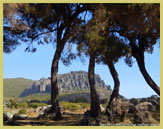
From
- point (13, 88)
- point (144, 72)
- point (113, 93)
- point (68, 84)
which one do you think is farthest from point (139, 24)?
point (13, 88)

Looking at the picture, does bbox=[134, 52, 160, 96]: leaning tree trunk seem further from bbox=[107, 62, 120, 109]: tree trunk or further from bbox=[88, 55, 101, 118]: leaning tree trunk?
bbox=[88, 55, 101, 118]: leaning tree trunk

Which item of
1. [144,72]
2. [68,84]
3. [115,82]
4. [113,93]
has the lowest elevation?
[113,93]

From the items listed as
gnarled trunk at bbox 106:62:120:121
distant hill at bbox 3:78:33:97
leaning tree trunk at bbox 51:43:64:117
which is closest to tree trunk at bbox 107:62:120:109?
gnarled trunk at bbox 106:62:120:121

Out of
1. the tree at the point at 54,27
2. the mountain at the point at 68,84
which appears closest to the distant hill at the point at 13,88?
the mountain at the point at 68,84

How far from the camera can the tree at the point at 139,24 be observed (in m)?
6.17

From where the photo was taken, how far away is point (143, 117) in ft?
25.8

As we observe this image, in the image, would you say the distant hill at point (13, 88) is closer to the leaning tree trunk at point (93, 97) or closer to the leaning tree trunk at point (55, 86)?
Answer: the leaning tree trunk at point (55, 86)

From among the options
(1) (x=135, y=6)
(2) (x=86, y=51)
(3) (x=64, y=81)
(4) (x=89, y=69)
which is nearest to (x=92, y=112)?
(4) (x=89, y=69)

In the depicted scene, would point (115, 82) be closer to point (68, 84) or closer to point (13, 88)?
point (68, 84)

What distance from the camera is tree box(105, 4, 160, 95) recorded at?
6.17 meters

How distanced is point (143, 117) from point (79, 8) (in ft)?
19.5

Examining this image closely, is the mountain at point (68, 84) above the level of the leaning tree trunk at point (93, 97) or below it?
above

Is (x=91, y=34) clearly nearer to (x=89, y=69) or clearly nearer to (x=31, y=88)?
(x=89, y=69)

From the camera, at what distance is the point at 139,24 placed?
7.24 meters
